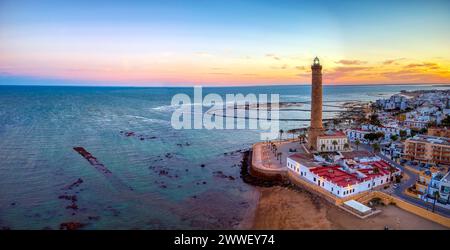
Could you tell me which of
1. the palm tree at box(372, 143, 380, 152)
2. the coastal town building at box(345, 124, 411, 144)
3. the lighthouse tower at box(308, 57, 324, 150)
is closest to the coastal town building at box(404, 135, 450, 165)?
the palm tree at box(372, 143, 380, 152)

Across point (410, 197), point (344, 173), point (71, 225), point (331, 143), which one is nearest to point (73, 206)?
point (71, 225)

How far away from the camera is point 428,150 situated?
2945cm

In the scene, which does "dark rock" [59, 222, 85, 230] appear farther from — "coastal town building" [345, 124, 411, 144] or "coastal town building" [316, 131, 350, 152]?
"coastal town building" [345, 124, 411, 144]

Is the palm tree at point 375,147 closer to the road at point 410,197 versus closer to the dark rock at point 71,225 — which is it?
the road at point 410,197

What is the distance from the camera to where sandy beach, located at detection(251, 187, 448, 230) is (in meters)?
17.3

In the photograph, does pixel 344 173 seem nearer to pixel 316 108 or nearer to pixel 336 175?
pixel 336 175

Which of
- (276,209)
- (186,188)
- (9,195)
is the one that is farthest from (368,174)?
(9,195)

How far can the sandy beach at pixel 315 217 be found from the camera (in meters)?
17.3

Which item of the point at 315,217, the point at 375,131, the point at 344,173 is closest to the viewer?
the point at 315,217

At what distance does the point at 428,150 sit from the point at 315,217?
17.6 meters

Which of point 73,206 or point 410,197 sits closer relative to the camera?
point 410,197

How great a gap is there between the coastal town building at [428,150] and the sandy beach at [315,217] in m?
13.5

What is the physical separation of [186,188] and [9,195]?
43.3 feet

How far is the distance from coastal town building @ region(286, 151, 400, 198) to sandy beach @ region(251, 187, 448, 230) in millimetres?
1424
